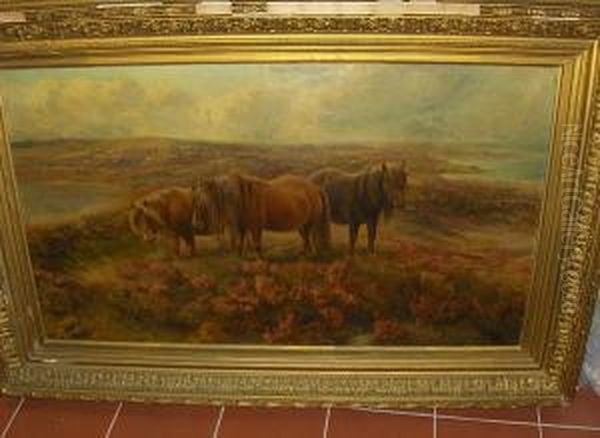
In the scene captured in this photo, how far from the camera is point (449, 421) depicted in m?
1.44

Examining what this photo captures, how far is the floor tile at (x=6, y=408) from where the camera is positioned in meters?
1.48

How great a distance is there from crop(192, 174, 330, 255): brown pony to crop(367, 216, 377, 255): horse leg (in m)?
0.07

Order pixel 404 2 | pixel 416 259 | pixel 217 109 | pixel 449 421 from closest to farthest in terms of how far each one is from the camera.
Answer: pixel 404 2, pixel 217 109, pixel 416 259, pixel 449 421

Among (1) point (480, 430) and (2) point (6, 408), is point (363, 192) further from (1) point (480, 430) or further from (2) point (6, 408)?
(2) point (6, 408)

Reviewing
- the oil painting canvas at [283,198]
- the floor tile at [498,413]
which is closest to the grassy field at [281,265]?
the oil painting canvas at [283,198]

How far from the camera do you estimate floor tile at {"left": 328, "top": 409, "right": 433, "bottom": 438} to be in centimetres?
142

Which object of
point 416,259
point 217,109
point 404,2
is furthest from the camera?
point 416,259

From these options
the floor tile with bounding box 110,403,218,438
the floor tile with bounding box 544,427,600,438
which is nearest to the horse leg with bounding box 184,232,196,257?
the floor tile with bounding box 110,403,218,438

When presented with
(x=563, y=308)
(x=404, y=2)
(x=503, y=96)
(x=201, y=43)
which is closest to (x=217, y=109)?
(x=201, y=43)

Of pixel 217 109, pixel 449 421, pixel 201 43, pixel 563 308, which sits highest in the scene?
pixel 201 43

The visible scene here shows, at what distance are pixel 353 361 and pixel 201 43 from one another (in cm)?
62

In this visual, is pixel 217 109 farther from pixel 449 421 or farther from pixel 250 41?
pixel 449 421

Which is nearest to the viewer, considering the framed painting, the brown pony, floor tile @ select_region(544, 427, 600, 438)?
the framed painting

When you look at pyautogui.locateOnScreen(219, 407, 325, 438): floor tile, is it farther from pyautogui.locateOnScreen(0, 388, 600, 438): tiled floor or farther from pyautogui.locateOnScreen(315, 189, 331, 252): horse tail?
pyautogui.locateOnScreen(315, 189, 331, 252): horse tail
